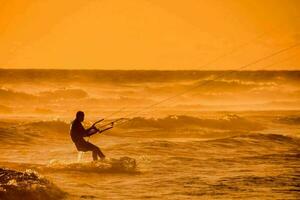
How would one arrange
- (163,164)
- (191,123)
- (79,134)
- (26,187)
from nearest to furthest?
(26,187), (79,134), (163,164), (191,123)

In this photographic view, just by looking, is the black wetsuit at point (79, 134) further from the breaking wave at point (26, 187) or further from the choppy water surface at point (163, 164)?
the breaking wave at point (26, 187)

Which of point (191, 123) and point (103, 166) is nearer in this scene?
point (103, 166)

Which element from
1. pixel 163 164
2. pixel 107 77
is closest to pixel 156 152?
pixel 163 164

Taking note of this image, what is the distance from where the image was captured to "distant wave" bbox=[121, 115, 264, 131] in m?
28.8

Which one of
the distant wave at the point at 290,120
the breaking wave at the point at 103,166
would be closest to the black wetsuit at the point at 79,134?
the breaking wave at the point at 103,166

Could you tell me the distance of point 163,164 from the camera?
51.1ft

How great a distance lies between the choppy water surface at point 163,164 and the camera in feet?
39.5

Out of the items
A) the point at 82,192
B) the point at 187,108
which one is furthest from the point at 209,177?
the point at 187,108

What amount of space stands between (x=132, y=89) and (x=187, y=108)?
1143 cm

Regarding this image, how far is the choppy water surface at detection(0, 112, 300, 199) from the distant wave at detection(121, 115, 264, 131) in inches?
110

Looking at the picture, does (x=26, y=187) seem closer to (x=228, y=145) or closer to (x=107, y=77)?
(x=228, y=145)

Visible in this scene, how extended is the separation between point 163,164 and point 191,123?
1465 cm

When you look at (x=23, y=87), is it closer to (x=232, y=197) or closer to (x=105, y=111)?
(x=105, y=111)

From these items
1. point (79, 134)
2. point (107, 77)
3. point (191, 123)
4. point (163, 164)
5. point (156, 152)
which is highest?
point (107, 77)
